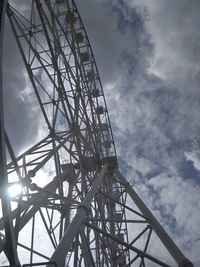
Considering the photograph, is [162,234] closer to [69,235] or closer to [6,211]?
[69,235]

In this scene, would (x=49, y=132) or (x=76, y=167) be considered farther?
(x=76, y=167)

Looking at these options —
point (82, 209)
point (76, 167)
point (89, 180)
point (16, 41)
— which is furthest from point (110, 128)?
point (82, 209)

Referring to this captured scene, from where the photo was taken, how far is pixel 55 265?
21.1 feet

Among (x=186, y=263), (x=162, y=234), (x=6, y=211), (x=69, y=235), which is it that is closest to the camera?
(x=6, y=211)

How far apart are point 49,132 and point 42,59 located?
3299 mm

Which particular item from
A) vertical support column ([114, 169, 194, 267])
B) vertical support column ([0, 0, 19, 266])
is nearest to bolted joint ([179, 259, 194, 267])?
vertical support column ([114, 169, 194, 267])

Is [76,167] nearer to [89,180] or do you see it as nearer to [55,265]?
[89,180]

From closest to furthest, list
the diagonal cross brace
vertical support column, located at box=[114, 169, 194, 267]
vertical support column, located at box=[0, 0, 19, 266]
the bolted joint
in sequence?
1. vertical support column, located at box=[0, 0, 19, 266]
2. the diagonal cross brace
3. the bolted joint
4. vertical support column, located at box=[114, 169, 194, 267]

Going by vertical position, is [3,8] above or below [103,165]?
below

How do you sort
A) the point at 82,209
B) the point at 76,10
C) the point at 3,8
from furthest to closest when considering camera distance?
the point at 76,10 < the point at 82,209 < the point at 3,8

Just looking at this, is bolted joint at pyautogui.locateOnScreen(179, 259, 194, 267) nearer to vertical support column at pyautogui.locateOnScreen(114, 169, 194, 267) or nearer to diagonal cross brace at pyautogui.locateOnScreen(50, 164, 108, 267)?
vertical support column at pyautogui.locateOnScreen(114, 169, 194, 267)

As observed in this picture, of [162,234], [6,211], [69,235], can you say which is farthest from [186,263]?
[6,211]

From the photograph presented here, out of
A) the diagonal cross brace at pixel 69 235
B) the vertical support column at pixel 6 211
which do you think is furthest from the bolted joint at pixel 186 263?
the vertical support column at pixel 6 211

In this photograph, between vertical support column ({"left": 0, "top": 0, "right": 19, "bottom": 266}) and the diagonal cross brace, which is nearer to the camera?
vertical support column ({"left": 0, "top": 0, "right": 19, "bottom": 266})
